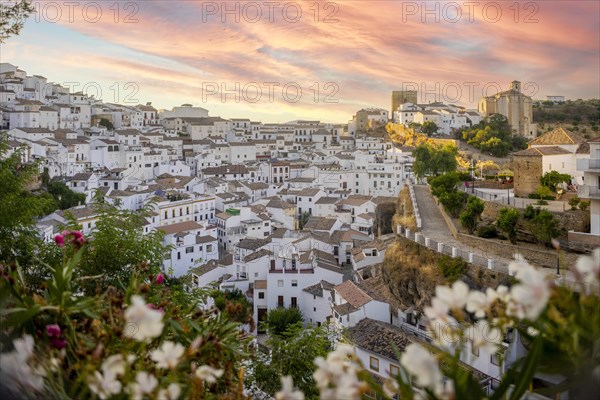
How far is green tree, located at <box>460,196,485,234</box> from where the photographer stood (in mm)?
17016

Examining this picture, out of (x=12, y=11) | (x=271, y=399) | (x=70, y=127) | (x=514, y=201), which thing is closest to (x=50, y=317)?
(x=271, y=399)

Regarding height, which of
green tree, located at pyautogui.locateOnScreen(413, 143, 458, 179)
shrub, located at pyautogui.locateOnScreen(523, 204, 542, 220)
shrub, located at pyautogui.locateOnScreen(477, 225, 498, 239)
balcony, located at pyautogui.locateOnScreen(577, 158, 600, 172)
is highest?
green tree, located at pyautogui.locateOnScreen(413, 143, 458, 179)

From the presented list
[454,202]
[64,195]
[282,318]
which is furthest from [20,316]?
[64,195]

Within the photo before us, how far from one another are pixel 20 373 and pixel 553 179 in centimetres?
1781

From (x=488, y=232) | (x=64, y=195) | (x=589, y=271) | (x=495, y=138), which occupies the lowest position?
(x=488, y=232)

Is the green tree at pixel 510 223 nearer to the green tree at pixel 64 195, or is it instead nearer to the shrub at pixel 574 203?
the shrub at pixel 574 203

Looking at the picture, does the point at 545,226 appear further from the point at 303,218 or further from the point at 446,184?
the point at 303,218

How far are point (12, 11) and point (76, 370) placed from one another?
7.29 metres

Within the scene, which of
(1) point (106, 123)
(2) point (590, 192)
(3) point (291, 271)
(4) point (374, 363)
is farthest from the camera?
(1) point (106, 123)

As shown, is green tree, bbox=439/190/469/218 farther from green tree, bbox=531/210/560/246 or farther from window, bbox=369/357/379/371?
window, bbox=369/357/379/371

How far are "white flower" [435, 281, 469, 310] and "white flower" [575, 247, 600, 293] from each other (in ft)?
1.10

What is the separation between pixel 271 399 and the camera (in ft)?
16.8

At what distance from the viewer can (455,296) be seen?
1.83 m

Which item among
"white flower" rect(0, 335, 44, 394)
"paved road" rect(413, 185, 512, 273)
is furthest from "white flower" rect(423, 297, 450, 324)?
"paved road" rect(413, 185, 512, 273)
